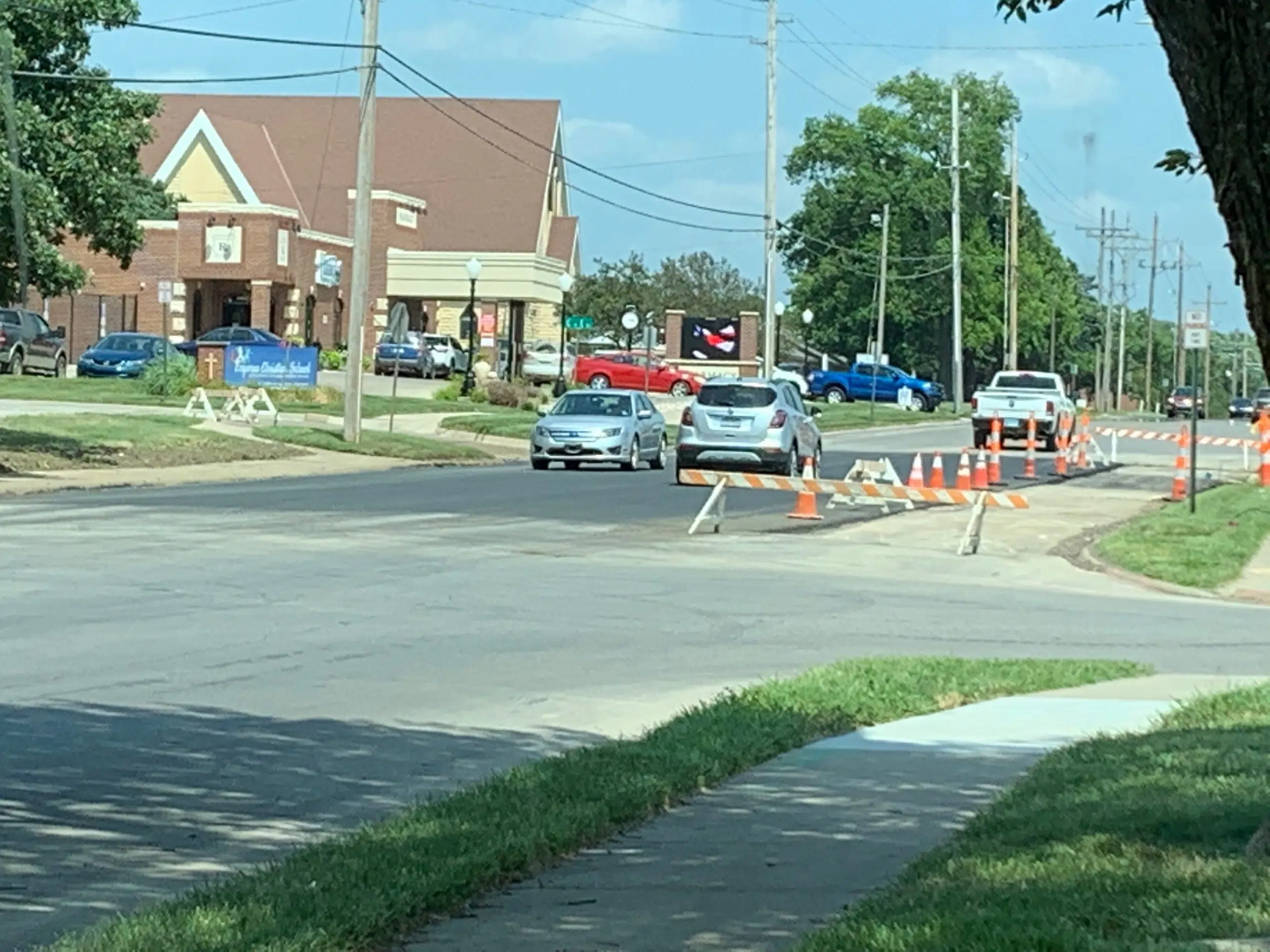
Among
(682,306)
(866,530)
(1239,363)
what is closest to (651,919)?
(866,530)

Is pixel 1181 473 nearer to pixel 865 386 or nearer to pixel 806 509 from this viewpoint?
pixel 806 509

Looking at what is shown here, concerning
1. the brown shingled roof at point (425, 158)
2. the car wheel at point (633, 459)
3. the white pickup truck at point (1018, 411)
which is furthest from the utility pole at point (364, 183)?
the brown shingled roof at point (425, 158)

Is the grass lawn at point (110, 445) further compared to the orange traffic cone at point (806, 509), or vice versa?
the grass lawn at point (110, 445)

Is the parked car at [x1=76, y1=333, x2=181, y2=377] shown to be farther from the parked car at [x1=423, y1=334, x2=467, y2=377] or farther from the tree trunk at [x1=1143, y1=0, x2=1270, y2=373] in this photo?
the tree trunk at [x1=1143, y1=0, x2=1270, y2=373]

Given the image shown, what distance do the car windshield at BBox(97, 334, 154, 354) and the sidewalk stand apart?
51.6m

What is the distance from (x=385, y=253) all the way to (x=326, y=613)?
63.6 m

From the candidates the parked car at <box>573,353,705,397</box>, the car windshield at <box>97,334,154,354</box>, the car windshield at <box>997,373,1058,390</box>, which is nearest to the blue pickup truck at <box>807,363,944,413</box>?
the parked car at <box>573,353,705,397</box>

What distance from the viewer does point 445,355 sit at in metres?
72.2

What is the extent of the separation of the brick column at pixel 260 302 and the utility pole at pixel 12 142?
138ft

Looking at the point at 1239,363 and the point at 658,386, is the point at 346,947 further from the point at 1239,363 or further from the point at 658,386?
the point at 1239,363

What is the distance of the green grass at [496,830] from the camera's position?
20.7ft

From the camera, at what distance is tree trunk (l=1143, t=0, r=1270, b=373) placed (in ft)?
20.5

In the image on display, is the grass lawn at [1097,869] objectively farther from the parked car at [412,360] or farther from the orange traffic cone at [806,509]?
the parked car at [412,360]

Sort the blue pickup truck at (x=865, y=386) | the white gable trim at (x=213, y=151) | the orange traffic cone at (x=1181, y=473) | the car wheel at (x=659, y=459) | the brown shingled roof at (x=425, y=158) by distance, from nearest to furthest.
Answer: the orange traffic cone at (x=1181, y=473) → the car wheel at (x=659, y=459) → the white gable trim at (x=213, y=151) → the brown shingled roof at (x=425, y=158) → the blue pickup truck at (x=865, y=386)
